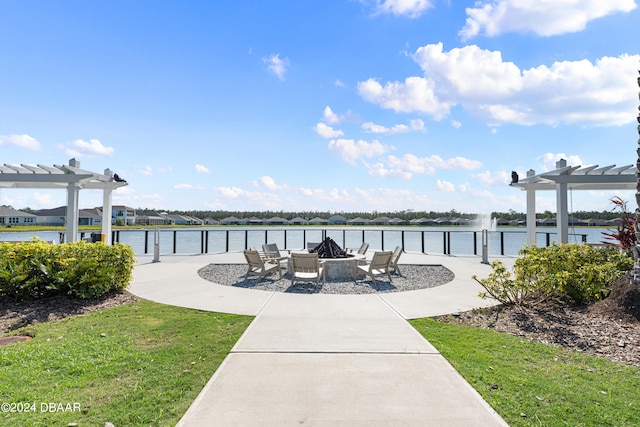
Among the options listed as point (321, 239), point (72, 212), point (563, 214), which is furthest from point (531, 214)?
point (72, 212)

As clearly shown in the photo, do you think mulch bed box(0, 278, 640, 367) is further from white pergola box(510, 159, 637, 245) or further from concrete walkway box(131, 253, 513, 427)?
white pergola box(510, 159, 637, 245)

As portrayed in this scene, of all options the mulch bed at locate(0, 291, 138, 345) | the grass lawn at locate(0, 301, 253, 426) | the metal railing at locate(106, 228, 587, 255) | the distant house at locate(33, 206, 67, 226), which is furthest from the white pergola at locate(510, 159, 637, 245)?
the distant house at locate(33, 206, 67, 226)

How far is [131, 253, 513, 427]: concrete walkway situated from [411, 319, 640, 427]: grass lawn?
195mm

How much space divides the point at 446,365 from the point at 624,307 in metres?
3.23

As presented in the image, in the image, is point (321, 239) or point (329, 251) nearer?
point (329, 251)

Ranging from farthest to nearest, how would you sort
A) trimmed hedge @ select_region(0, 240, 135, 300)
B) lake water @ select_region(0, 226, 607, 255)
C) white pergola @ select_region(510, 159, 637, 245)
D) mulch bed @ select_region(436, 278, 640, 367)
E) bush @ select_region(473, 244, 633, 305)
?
lake water @ select_region(0, 226, 607, 255)
white pergola @ select_region(510, 159, 637, 245)
trimmed hedge @ select_region(0, 240, 135, 300)
bush @ select_region(473, 244, 633, 305)
mulch bed @ select_region(436, 278, 640, 367)

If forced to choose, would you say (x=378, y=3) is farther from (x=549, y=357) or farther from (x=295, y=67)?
(x=549, y=357)

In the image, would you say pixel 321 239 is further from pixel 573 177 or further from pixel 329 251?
pixel 573 177

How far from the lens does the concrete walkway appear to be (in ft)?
8.10

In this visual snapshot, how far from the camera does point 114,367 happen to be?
334 cm

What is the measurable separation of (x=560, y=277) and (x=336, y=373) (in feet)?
13.4

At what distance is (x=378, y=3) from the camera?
331 inches

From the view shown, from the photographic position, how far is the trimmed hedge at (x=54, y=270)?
5.89m

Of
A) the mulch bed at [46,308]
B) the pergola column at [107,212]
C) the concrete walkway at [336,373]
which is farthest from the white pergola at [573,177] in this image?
the pergola column at [107,212]
